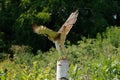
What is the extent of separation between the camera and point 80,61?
9.89m

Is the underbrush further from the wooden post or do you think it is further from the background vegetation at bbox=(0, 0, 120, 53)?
the background vegetation at bbox=(0, 0, 120, 53)

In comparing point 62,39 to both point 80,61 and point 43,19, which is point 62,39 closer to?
point 80,61

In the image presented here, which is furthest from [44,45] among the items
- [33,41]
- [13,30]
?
[13,30]

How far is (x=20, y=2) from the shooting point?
18.7 metres

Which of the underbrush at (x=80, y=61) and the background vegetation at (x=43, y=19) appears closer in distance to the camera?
the underbrush at (x=80, y=61)

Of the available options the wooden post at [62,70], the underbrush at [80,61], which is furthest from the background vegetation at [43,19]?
the wooden post at [62,70]

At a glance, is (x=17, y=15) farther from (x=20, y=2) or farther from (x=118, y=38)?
(x=118, y=38)

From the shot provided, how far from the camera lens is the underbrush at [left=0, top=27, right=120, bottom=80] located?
453cm

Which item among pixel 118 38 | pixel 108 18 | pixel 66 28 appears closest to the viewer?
pixel 66 28

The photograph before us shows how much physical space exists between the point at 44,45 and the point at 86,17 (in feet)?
7.55

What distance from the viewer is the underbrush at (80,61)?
4531 mm

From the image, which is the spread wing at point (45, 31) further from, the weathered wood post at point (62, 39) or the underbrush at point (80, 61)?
the underbrush at point (80, 61)

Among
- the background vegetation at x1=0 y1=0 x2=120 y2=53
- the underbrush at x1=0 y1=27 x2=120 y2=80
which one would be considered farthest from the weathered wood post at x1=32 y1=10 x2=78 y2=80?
the background vegetation at x1=0 y1=0 x2=120 y2=53

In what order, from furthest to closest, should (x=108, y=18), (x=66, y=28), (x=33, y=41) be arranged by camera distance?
(x=108, y=18) < (x=33, y=41) < (x=66, y=28)
